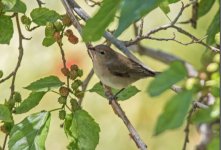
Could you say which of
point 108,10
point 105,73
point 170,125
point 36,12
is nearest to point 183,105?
point 170,125

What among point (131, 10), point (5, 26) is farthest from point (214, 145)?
point (5, 26)

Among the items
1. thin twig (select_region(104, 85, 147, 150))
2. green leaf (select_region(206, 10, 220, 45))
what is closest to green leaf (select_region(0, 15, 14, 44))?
thin twig (select_region(104, 85, 147, 150))

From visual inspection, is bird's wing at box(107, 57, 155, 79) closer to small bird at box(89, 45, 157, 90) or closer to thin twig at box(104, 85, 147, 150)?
small bird at box(89, 45, 157, 90)

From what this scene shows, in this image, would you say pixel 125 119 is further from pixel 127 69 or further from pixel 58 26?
pixel 127 69

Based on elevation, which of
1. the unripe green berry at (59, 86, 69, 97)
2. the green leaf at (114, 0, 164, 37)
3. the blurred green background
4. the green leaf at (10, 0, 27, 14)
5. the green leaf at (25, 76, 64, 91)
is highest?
the green leaf at (10, 0, 27, 14)

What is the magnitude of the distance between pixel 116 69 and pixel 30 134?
933mm

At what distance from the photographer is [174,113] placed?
0.79 metres

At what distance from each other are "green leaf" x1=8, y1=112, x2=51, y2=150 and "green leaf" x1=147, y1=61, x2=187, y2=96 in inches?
36.1

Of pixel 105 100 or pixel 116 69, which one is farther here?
pixel 105 100

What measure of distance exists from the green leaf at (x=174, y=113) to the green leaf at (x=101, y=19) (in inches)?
8.8

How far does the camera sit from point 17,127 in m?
1.70

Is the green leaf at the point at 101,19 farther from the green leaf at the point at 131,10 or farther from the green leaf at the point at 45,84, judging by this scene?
the green leaf at the point at 45,84

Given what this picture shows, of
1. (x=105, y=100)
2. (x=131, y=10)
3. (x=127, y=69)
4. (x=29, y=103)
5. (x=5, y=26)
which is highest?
(x=5, y=26)

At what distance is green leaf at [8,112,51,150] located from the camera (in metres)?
1.68
